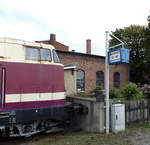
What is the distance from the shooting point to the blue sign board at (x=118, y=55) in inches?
415

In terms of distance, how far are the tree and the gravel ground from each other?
22317 millimetres

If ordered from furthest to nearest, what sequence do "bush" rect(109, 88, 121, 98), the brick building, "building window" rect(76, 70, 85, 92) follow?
"building window" rect(76, 70, 85, 92), the brick building, "bush" rect(109, 88, 121, 98)

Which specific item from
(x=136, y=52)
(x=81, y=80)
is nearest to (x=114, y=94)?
(x=81, y=80)

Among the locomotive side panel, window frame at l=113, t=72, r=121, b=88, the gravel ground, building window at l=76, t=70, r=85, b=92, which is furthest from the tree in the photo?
the locomotive side panel

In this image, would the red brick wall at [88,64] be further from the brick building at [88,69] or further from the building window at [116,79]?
the building window at [116,79]

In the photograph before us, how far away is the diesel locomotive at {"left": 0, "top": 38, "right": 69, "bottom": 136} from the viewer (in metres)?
9.20

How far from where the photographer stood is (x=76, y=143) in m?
9.25

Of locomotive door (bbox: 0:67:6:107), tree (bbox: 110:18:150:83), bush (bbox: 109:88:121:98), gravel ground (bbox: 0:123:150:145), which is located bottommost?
gravel ground (bbox: 0:123:150:145)

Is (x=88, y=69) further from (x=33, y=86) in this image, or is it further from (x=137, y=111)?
(x=33, y=86)

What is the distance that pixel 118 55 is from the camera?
421 inches

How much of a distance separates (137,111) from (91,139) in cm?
377

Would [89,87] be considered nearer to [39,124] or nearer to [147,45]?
[147,45]

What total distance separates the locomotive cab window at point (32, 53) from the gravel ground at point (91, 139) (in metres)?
3.03

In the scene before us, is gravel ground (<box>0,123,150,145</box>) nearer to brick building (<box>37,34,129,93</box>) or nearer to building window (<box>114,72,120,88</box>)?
brick building (<box>37,34,129,93</box>)
